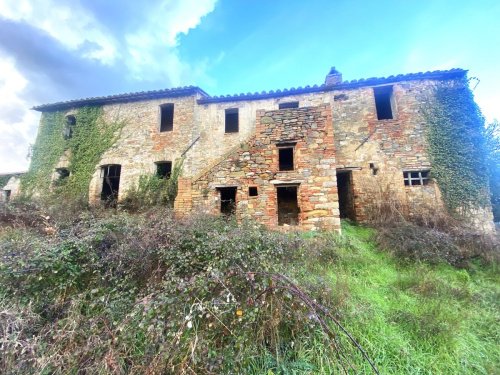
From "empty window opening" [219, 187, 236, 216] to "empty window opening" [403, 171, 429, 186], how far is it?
23.1 feet

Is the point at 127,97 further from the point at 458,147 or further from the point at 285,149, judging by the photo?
the point at 458,147

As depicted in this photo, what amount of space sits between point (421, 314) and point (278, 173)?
17.2ft

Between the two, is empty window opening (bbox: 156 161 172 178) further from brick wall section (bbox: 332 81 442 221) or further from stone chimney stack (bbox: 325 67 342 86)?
stone chimney stack (bbox: 325 67 342 86)

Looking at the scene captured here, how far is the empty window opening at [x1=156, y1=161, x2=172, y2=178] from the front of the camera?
12.7 metres

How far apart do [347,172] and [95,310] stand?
392 inches

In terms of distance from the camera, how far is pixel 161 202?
11.5 metres

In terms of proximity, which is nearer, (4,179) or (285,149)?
(285,149)

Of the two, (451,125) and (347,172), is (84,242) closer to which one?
(347,172)

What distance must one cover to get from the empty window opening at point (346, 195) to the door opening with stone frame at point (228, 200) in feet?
16.6

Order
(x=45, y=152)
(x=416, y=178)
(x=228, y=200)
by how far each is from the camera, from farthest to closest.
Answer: (x=45, y=152), (x=416, y=178), (x=228, y=200)

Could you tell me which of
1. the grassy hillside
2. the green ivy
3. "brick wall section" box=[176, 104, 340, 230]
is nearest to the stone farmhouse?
"brick wall section" box=[176, 104, 340, 230]

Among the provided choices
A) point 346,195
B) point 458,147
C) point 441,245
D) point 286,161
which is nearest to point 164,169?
point 286,161

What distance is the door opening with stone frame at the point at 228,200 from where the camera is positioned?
26.8 ft

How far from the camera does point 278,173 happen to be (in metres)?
8.01
